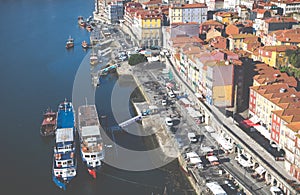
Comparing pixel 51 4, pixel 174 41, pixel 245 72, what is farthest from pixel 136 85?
pixel 51 4

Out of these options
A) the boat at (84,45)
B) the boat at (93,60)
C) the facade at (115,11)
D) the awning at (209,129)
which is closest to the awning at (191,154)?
the awning at (209,129)

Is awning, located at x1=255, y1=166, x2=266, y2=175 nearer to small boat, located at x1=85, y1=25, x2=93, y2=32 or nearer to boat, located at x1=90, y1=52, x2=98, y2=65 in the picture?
boat, located at x1=90, y1=52, x2=98, y2=65

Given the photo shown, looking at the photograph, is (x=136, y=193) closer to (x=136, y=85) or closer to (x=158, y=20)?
(x=136, y=85)

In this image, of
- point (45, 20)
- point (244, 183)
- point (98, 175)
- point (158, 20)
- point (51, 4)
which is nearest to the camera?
point (244, 183)

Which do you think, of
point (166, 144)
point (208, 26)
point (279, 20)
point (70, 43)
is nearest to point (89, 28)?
point (70, 43)

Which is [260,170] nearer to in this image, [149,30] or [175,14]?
[149,30]

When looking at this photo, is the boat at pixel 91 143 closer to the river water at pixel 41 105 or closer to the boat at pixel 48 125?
the river water at pixel 41 105

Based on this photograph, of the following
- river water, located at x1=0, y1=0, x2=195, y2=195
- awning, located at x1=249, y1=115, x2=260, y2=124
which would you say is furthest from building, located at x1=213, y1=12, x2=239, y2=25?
awning, located at x1=249, y1=115, x2=260, y2=124
